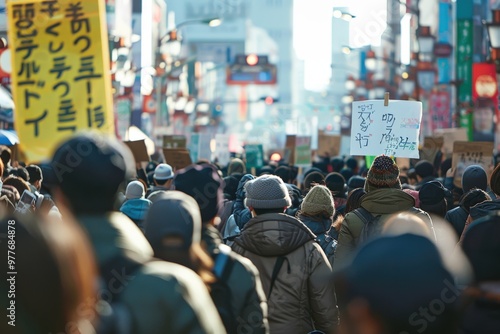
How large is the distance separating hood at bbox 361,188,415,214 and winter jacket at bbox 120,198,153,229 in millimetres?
1371

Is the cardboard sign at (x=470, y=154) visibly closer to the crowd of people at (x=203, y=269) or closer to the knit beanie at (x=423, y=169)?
the knit beanie at (x=423, y=169)

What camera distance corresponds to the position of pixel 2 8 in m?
19.0

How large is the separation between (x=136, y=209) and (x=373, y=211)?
58.8 inches

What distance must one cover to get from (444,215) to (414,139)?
6.02 ft

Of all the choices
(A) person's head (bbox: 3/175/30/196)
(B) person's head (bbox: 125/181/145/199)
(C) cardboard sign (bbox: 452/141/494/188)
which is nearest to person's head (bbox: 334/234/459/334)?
(B) person's head (bbox: 125/181/145/199)

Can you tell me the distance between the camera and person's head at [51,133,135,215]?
3.65 meters

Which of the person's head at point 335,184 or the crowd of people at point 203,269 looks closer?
the crowd of people at point 203,269

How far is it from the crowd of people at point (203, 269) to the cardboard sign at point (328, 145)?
1885 centimetres

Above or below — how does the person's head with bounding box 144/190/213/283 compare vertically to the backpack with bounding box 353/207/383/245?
above

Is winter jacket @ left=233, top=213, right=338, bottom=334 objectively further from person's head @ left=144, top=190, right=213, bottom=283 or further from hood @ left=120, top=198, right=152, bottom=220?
person's head @ left=144, top=190, right=213, bottom=283

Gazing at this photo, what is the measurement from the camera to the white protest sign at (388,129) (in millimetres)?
10695

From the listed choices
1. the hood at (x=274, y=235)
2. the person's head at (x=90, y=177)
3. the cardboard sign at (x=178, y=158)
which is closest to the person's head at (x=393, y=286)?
the person's head at (x=90, y=177)

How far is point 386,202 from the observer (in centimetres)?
663

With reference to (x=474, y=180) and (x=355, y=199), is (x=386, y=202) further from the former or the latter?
(x=474, y=180)
